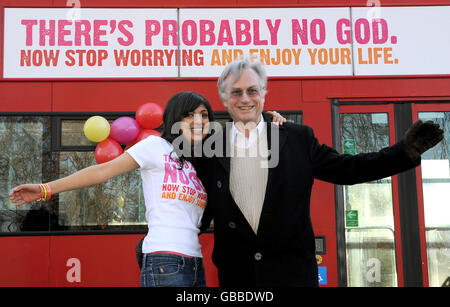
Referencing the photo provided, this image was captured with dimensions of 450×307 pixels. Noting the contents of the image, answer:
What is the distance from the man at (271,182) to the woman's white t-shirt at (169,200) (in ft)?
0.27

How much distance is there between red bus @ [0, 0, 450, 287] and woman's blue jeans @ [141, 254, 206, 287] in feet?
5.21

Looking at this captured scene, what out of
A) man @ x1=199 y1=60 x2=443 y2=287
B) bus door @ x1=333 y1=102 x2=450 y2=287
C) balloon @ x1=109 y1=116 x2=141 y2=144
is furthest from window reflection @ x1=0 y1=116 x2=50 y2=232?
bus door @ x1=333 y1=102 x2=450 y2=287

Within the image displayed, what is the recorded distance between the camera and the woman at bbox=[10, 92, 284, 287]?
171 cm

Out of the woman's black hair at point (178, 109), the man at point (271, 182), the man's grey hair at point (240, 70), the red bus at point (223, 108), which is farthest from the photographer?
the red bus at point (223, 108)

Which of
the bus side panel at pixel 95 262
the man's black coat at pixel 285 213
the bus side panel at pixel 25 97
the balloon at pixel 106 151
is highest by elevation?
the bus side panel at pixel 25 97

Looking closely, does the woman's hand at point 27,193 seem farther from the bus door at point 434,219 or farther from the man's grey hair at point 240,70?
the bus door at point 434,219

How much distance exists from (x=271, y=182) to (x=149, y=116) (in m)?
1.92

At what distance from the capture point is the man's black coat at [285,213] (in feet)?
5.24

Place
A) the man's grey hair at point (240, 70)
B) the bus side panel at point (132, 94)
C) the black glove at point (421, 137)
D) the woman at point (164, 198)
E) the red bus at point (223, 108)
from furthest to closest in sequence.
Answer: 1. the bus side panel at point (132, 94)
2. the red bus at point (223, 108)
3. the man's grey hair at point (240, 70)
4. the woman at point (164, 198)
5. the black glove at point (421, 137)

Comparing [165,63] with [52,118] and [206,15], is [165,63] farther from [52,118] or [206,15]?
[52,118]

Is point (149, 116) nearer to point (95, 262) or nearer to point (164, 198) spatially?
point (95, 262)

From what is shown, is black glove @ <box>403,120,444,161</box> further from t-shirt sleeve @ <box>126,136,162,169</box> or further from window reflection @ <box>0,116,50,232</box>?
window reflection @ <box>0,116,50,232</box>

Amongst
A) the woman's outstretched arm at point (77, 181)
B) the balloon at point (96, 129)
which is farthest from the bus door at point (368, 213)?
the woman's outstretched arm at point (77, 181)

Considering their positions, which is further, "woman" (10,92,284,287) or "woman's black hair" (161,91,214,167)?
"woman's black hair" (161,91,214,167)
